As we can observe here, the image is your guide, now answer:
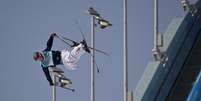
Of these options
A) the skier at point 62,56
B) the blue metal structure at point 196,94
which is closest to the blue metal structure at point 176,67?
the skier at point 62,56

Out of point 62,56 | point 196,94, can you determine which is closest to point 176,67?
point 62,56

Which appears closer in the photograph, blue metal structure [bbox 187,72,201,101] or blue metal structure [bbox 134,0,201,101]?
blue metal structure [bbox 187,72,201,101]

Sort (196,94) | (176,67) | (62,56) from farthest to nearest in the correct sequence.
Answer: (176,67)
(62,56)
(196,94)

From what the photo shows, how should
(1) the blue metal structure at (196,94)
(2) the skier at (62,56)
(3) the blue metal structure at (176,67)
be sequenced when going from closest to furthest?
(1) the blue metal structure at (196,94), (2) the skier at (62,56), (3) the blue metal structure at (176,67)

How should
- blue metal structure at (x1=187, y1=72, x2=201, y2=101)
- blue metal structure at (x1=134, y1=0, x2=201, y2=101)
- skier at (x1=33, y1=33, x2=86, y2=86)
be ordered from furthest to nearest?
blue metal structure at (x1=134, y1=0, x2=201, y2=101), skier at (x1=33, y1=33, x2=86, y2=86), blue metal structure at (x1=187, y1=72, x2=201, y2=101)

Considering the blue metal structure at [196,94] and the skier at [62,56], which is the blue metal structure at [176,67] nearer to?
the skier at [62,56]

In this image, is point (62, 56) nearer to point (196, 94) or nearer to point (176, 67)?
point (196, 94)

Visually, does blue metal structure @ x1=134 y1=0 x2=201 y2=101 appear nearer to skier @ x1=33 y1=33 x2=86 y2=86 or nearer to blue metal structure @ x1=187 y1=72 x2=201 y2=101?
skier @ x1=33 y1=33 x2=86 y2=86

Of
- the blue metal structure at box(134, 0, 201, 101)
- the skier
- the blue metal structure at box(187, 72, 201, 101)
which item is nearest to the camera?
the blue metal structure at box(187, 72, 201, 101)

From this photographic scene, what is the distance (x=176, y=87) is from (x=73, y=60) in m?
0.86

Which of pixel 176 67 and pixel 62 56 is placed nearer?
pixel 62 56

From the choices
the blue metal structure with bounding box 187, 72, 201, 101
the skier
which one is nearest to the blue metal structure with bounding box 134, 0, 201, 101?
the skier

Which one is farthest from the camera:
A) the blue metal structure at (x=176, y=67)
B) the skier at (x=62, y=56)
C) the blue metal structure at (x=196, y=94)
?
the blue metal structure at (x=176, y=67)

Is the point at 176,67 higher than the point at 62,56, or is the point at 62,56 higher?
the point at 62,56
